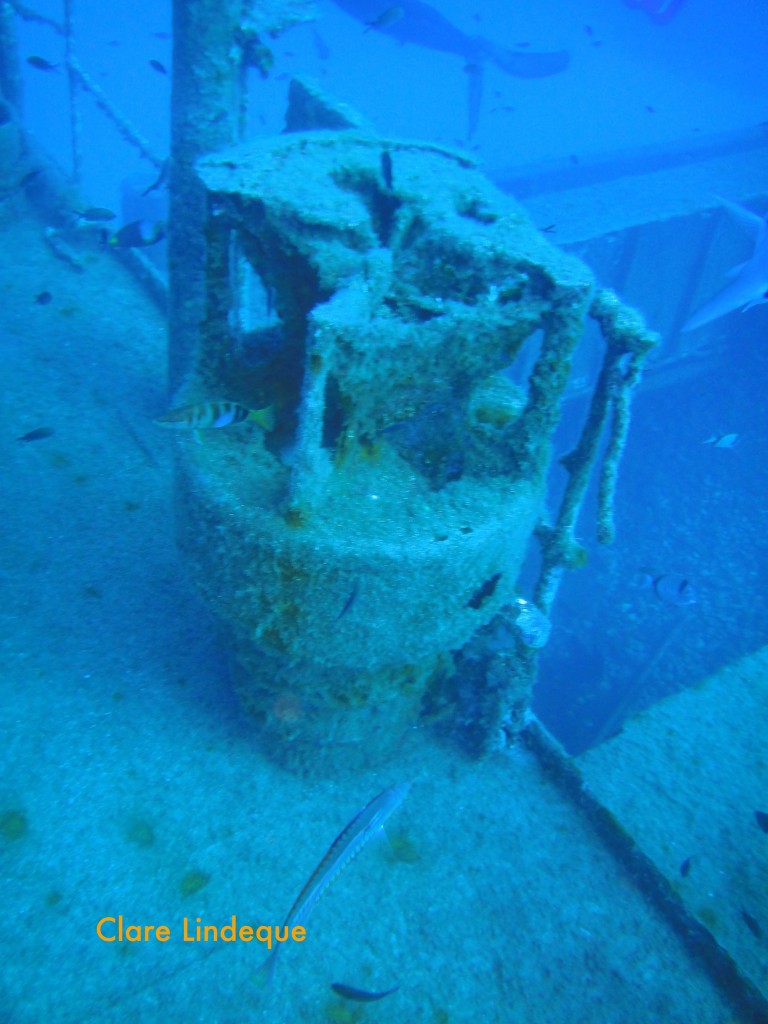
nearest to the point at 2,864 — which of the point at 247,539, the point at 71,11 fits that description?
the point at 247,539

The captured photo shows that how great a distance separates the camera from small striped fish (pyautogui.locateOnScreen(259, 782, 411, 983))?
2227 millimetres

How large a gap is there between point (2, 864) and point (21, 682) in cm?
103

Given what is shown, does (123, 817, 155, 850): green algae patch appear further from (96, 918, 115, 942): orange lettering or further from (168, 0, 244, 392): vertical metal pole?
(168, 0, 244, 392): vertical metal pole

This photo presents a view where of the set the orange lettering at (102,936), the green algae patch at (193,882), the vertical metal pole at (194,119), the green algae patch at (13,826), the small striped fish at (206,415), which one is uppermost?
the vertical metal pole at (194,119)

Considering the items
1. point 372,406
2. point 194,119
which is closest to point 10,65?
point 194,119

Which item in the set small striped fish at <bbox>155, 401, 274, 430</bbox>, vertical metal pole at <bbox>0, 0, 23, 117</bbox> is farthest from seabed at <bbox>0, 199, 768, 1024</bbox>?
vertical metal pole at <bbox>0, 0, 23, 117</bbox>

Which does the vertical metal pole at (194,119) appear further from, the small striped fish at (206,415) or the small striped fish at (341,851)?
the small striped fish at (341,851)

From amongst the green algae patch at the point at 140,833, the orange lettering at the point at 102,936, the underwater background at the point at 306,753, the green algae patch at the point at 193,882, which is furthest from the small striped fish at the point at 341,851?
the green algae patch at the point at 140,833

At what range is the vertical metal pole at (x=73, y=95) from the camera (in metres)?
7.61

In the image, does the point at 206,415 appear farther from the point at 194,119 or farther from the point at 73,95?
the point at 73,95

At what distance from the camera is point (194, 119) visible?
4.69 m

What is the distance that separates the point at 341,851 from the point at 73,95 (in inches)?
396

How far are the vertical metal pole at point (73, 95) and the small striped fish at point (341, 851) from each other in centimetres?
903

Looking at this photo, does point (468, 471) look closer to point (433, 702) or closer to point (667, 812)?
point (433, 702)
